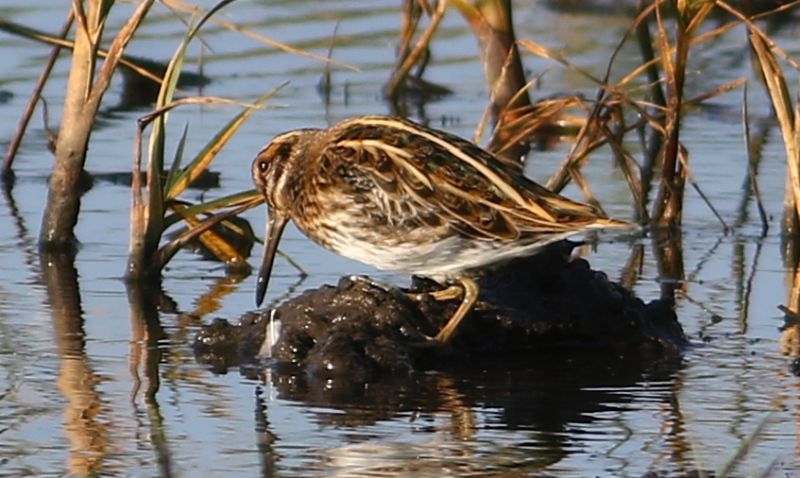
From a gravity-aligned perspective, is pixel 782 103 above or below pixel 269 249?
above

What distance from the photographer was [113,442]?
5.34 metres

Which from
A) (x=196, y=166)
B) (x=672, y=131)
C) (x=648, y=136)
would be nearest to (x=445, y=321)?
(x=196, y=166)

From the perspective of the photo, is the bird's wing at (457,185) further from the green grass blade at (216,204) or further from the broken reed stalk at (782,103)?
the broken reed stalk at (782,103)

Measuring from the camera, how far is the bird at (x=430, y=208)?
638 cm

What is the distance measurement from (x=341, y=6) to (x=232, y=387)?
7948 mm

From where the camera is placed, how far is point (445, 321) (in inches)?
259

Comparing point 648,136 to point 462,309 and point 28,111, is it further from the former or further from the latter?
point 462,309

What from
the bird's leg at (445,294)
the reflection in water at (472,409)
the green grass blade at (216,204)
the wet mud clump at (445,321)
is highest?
the green grass blade at (216,204)

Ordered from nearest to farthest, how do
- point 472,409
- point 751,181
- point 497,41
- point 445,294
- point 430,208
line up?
point 472,409 < point 430,208 < point 445,294 < point 751,181 < point 497,41

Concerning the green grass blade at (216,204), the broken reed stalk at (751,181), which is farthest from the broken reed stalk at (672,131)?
the green grass blade at (216,204)

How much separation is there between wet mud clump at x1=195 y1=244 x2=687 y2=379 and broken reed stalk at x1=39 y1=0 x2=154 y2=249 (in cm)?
117

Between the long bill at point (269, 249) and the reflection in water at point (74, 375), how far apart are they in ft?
2.07

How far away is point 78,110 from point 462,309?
6.09 ft

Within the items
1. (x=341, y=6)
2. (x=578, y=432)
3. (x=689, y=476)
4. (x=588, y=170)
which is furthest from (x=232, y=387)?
(x=341, y=6)
